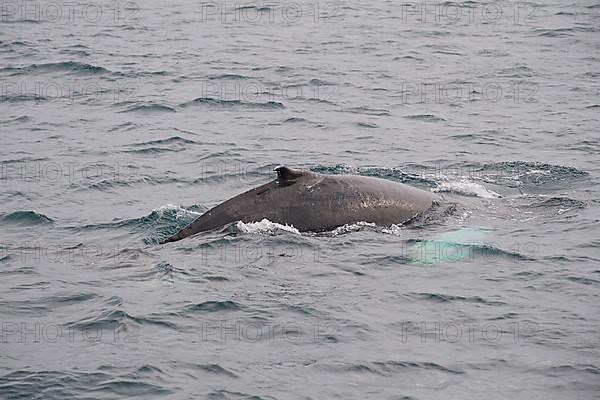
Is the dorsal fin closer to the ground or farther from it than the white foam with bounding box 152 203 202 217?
farther from it

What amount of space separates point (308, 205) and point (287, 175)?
1.57 feet

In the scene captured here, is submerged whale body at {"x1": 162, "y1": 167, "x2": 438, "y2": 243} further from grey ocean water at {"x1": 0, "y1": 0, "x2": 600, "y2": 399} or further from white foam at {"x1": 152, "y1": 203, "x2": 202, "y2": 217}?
white foam at {"x1": 152, "y1": 203, "x2": 202, "y2": 217}

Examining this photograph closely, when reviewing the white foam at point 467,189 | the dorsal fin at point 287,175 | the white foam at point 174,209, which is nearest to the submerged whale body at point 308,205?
the dorsal fin at point 287,175

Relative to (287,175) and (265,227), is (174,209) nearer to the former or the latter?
(265,227)

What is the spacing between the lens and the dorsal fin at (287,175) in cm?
1365

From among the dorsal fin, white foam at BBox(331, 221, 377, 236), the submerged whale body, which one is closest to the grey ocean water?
white foam at BBox(331, 221, 377, 236)

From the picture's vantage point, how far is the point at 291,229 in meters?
13.6

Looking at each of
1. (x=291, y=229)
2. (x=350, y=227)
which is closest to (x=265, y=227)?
(x=291, y=229)

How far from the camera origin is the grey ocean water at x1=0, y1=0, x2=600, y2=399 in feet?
33.6

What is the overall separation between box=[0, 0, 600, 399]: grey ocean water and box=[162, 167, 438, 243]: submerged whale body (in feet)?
0.69

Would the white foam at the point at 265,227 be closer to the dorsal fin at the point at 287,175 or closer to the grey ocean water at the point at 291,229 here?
the grey ocean water at the point at 291,229

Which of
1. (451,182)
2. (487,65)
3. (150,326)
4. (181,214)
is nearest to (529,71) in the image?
(487,65)

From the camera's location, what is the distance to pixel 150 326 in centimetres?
1116

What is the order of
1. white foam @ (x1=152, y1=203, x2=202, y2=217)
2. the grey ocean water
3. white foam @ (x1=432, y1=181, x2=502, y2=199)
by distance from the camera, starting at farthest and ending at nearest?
white foam @ (x1=432, y1=181, x2=502, y2=199)
white foam @ (x1=152, y1=203, x2=202, y2=217)
the grey ocean water
